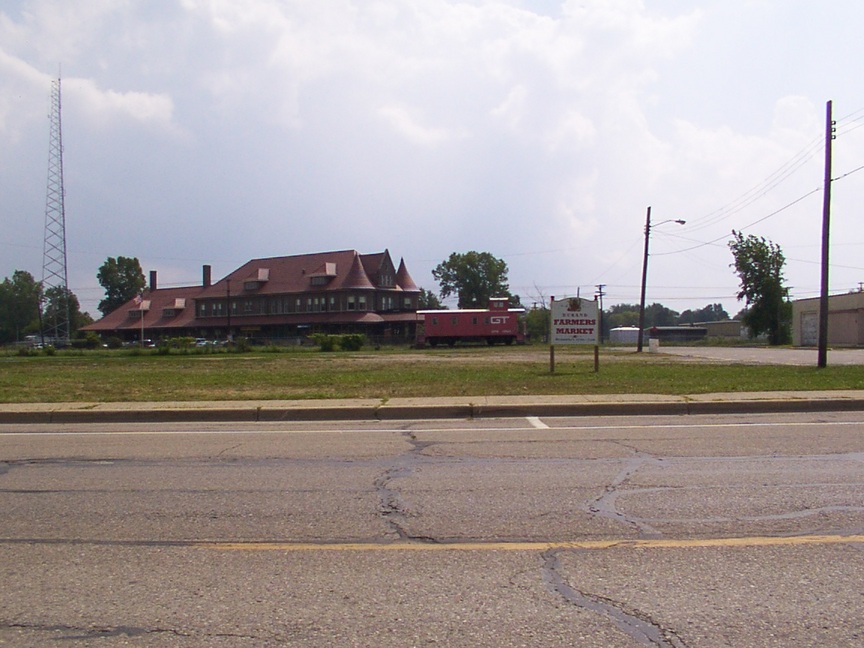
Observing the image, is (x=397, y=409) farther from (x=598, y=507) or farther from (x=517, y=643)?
(x=517, y=643)

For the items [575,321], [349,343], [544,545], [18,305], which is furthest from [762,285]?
[18,305]

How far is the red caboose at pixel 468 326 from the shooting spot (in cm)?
7444

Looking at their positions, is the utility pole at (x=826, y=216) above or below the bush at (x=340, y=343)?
above

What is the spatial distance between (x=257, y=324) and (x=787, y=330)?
2419 inches

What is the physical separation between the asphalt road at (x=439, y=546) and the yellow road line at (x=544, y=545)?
0.03 metres

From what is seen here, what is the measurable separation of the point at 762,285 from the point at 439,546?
85052 millimetres

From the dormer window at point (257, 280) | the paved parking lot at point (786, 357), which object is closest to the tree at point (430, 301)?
the dormer window at point (257, 280)

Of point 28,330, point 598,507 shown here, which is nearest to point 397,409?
point 598,507

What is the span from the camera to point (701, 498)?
722 cm

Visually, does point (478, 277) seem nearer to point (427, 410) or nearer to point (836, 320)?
point (836, 320)

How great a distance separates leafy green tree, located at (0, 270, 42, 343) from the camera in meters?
138

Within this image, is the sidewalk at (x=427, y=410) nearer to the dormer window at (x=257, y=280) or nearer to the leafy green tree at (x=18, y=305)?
the dormer window at (x=257, y=280)

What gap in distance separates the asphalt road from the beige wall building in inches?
2352

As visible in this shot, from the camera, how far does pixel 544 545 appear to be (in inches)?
229
